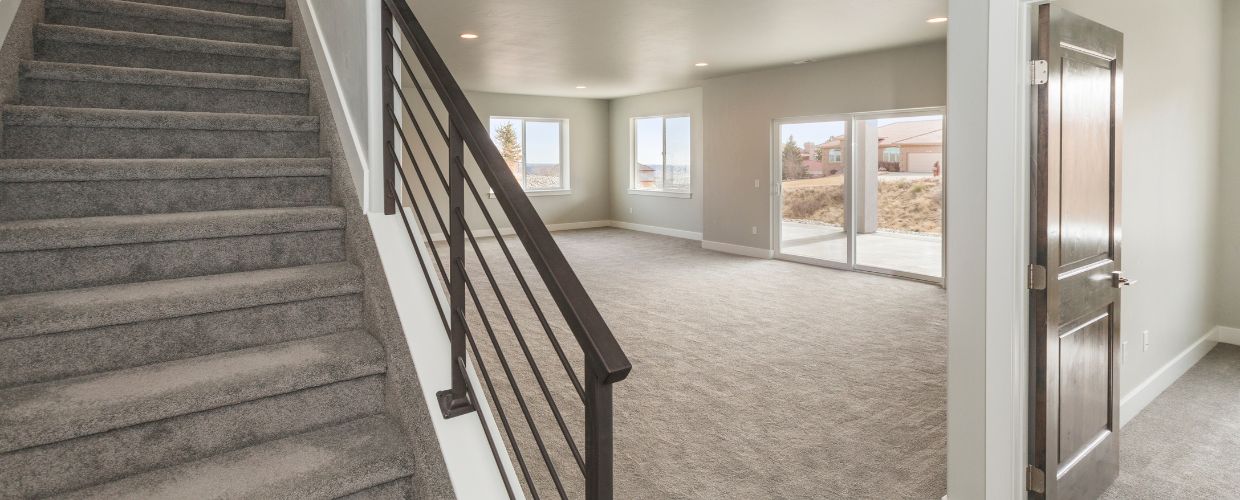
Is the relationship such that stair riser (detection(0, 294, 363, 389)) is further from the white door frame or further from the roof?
the roof

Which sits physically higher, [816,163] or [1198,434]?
[816,163]

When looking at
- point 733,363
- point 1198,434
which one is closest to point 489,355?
point 733,363

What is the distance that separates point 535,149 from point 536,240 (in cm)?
1064

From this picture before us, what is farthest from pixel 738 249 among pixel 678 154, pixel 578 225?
pixel 578 225

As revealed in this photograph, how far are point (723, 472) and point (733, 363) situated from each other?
61.2 inches

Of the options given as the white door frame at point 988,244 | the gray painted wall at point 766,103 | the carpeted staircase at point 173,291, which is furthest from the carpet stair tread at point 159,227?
the gray painted wall at point 766,103

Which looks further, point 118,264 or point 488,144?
point 118,264

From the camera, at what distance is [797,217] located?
27.9 feet

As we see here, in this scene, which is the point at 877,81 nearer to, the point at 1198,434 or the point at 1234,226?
the point at 1234,226

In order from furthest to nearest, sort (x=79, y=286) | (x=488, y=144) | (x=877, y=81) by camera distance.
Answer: (x=877, y=81) < (x=79, y=286) < (x=488, y=144)

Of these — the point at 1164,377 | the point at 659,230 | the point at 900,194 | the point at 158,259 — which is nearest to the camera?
the point at 158,259

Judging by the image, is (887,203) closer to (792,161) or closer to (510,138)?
(792,161)

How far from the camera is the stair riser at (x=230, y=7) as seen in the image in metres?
2.99

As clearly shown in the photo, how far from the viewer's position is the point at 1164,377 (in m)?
3.99
